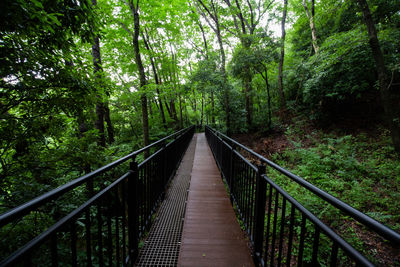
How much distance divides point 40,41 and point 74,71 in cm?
53

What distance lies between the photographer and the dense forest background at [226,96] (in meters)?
2.11

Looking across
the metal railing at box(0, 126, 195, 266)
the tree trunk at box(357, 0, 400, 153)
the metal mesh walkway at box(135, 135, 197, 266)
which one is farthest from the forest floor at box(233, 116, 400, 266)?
the metal railing at box(0, 126, 195, 266)

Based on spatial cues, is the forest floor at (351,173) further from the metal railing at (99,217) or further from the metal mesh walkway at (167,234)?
the metal railing at (99,217)

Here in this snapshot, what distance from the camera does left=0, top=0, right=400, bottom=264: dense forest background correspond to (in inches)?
83.0

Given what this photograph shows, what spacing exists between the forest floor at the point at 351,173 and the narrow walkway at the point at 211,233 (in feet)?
6.18

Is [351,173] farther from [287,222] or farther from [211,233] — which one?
[211,233]

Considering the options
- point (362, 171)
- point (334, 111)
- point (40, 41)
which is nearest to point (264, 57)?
point (334, 111)

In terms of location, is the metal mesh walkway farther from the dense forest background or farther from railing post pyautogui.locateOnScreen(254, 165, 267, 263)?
the dense forest background

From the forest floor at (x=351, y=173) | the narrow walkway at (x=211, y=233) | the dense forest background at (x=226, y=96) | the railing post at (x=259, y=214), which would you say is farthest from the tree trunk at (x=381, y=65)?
the railing post at (x=259, y=214)

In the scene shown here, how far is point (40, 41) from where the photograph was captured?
2.05 metres

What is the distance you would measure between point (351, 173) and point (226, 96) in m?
7.45

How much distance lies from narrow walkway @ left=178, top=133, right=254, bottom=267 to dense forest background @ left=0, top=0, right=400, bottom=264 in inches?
76.7

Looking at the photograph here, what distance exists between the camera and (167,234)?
92.0 inches

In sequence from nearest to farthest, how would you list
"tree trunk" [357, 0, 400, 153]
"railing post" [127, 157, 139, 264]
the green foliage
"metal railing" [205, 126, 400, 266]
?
"metal railing" [205, 126, 400, 266] < "railing post" [127, 157, 139, 264] < the green foliage < "tree trunk" [357, 0, 400, 153]
